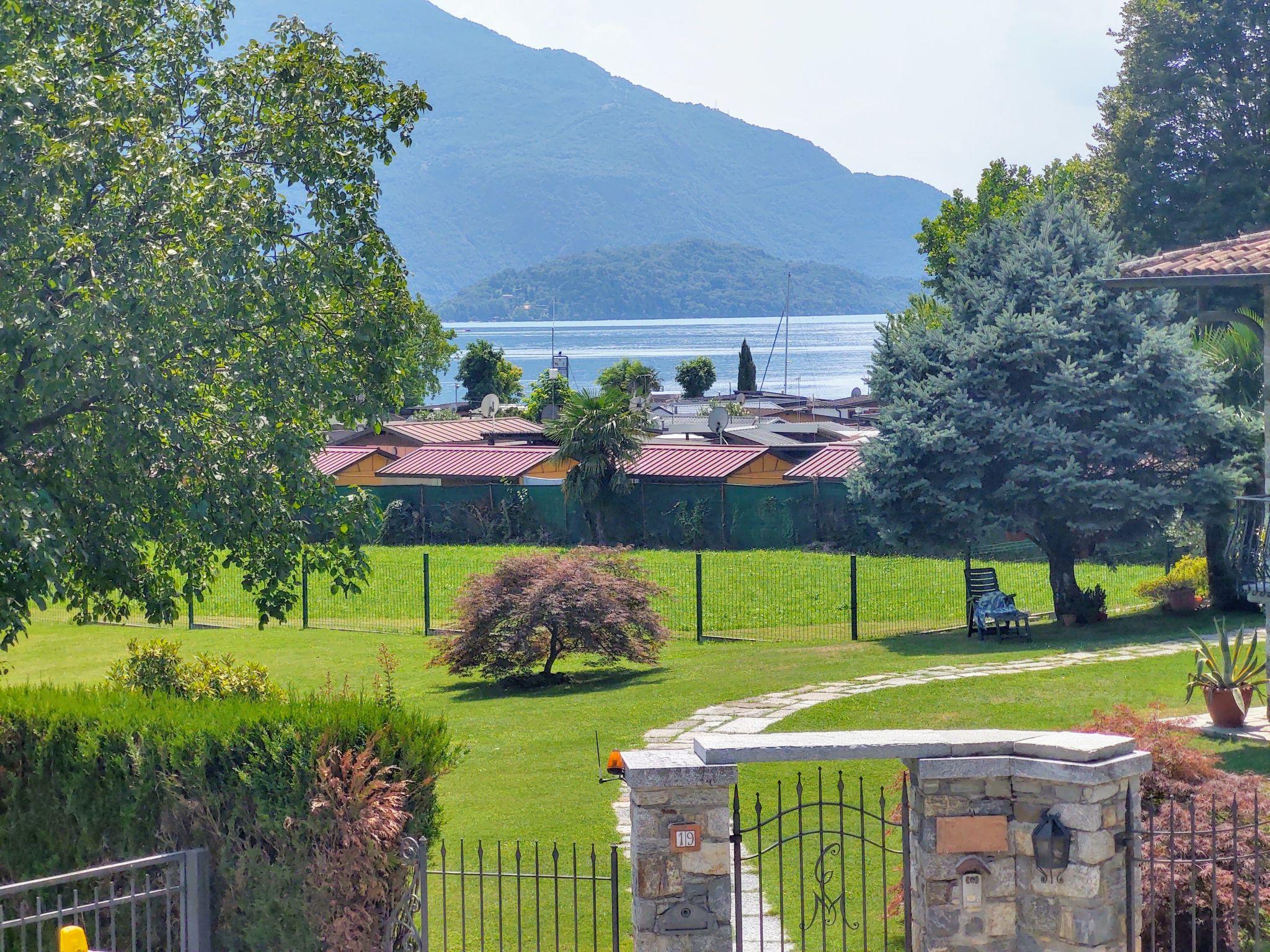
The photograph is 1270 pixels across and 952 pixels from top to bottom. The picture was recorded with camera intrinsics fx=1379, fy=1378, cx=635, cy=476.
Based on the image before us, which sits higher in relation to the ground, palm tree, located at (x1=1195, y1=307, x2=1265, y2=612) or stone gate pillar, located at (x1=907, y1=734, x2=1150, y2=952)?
palm tree, located at (x1=1195, y1=307, x2=1265, y2=612)

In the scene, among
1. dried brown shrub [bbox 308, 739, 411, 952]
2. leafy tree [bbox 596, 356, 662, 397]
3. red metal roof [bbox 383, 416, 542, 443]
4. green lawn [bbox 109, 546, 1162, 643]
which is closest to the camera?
dried brown shrub [bbox 308, 739, 411, 952]

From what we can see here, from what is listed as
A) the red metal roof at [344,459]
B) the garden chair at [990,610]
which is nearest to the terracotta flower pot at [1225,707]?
the garden chair at [990,610]

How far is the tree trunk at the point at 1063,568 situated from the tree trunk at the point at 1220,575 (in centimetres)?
217

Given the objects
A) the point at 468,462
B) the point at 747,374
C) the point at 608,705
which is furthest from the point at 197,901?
the point at 747,374

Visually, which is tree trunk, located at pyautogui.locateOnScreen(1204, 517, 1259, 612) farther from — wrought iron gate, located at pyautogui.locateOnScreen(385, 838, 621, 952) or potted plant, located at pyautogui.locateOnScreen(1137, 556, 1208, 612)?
wrought iron gate, located at pyautogui.locateOnScreen(385, 838, 621, 952)

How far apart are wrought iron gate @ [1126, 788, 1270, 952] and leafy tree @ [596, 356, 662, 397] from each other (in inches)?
1787

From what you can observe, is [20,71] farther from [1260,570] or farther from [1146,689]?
[1146,689]

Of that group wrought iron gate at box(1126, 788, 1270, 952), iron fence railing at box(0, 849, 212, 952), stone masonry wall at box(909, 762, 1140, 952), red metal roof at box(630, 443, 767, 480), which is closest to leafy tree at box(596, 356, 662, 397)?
red metal roof at box(630, 443, 767, 480)

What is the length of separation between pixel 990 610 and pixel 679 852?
15.3 metres

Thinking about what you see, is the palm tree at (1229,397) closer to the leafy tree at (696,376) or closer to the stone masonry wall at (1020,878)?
the stone masonry wall at (1020,878)

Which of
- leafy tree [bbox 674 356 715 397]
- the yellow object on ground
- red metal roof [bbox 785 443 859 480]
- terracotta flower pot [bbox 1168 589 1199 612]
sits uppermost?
leafy tree [bbox 674 356 715 397]

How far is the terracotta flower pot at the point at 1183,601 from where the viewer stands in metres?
22.8

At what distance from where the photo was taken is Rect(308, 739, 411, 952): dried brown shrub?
761 cm

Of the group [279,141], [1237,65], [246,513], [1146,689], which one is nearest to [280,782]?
[246,513]
